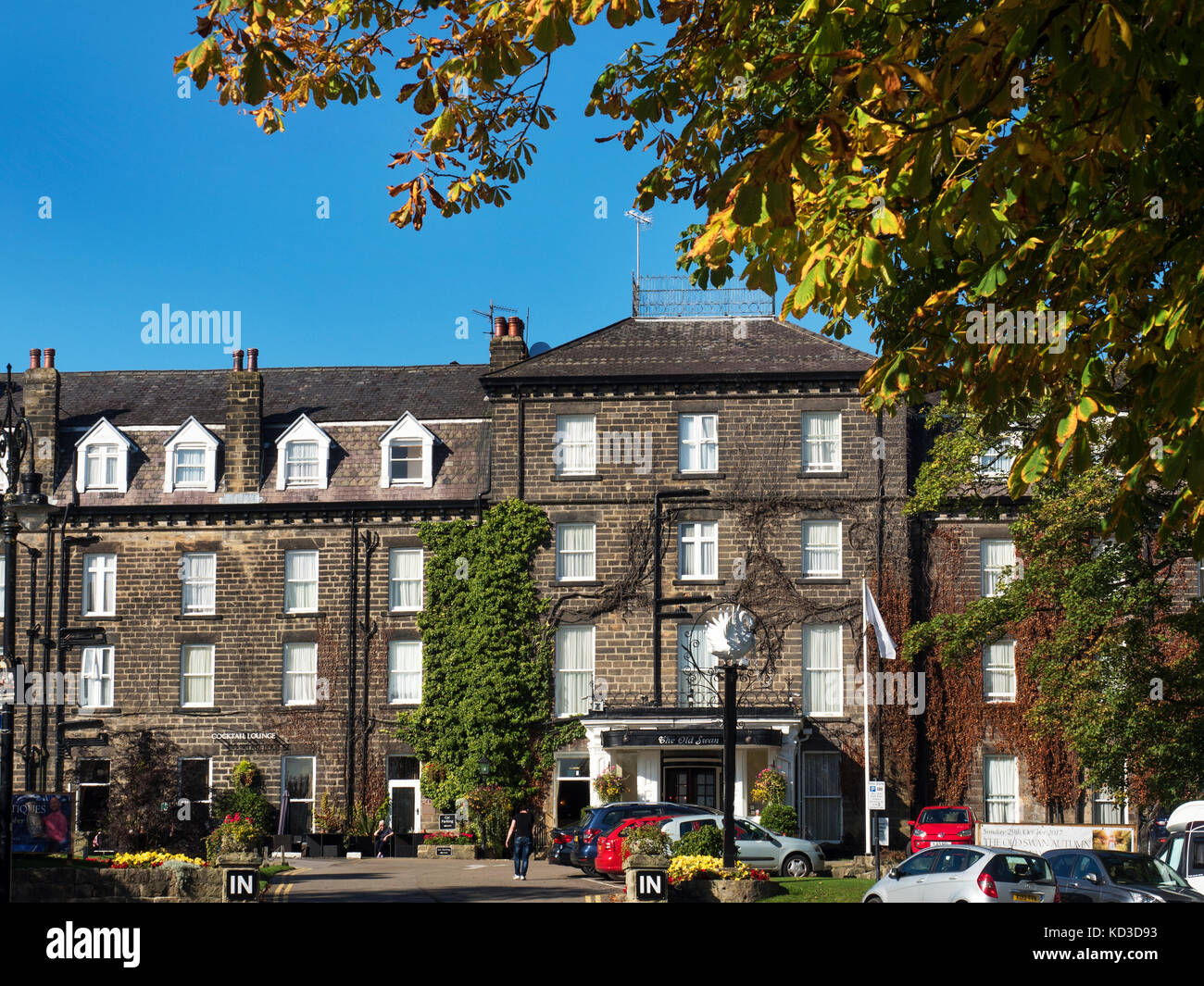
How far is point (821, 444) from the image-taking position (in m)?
39.9

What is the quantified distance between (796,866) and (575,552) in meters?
13.3

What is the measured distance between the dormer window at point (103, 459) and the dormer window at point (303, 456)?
15.3 ft

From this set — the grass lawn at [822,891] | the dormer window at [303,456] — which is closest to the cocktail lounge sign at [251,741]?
the dormer window at [303,456]

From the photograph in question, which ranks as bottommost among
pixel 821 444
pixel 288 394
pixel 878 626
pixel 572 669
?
pixel 572 669

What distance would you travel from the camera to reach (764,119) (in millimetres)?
11969

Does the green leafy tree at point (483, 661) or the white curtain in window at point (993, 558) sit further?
the white curtain in window at point (993, 558)

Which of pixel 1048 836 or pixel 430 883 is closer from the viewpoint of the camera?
pixel 430 883

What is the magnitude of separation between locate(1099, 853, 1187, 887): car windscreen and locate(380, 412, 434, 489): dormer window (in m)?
25.0

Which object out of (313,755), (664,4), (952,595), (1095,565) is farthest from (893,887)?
(313,755)

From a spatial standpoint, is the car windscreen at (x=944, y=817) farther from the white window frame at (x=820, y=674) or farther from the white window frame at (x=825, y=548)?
the white window frame at (x=825, y=548)

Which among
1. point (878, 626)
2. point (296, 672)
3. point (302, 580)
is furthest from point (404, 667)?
point (878, 626)

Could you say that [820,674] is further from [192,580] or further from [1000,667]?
→ [192,580]

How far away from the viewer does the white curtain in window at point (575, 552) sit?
3997cm
